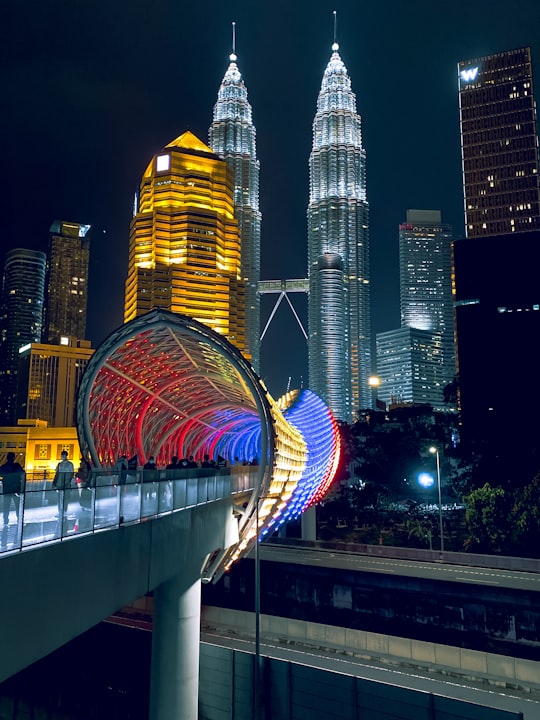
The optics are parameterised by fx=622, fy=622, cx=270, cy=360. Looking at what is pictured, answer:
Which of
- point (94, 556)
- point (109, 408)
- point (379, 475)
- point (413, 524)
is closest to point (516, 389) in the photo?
point (379, 475)

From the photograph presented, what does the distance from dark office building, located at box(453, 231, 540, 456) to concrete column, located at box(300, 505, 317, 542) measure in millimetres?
56658

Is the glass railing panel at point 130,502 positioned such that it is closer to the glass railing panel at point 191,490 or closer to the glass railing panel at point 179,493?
the glass railing panel at point 179,493

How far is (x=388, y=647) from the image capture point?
20703 millimetres

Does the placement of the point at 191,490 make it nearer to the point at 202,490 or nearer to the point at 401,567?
the point at 202,490

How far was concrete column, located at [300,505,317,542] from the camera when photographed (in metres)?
39.8

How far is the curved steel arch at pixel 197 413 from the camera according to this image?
20656mm

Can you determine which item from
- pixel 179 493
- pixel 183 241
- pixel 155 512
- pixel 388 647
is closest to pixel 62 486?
pixel 155 512

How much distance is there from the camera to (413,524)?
46188 millimetres

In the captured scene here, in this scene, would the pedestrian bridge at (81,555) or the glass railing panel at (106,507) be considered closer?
the pedestrian bridge at (81,555)

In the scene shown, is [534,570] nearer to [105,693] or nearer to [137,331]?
[105,693]

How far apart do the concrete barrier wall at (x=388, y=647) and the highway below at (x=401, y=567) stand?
3.78 meters

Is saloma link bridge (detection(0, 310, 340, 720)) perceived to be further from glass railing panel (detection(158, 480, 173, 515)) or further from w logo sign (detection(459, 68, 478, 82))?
w logo sign (detection(459, 68, 478, 82))

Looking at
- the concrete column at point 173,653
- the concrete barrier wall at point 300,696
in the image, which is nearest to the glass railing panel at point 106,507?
the concrete column at point 173,653

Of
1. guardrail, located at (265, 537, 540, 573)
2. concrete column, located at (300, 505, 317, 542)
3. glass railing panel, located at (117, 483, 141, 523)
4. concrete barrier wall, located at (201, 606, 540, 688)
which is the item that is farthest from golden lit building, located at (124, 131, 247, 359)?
glass railing panel, located at (117, 483, 141, 523)
